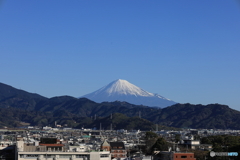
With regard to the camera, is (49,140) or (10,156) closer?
(10,156)

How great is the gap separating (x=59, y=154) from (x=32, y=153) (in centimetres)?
172

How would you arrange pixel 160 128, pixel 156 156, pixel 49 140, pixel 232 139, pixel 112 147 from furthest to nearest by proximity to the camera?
pixel 160 128
pixel 232 139
pixel 112 147
pixel 49 140
pixel 156 156

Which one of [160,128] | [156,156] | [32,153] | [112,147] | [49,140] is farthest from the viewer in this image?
[160,128]

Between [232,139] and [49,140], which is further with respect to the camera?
[232,139]

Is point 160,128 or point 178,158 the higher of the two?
point 160,128

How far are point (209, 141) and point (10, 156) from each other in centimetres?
3725

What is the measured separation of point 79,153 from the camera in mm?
34875

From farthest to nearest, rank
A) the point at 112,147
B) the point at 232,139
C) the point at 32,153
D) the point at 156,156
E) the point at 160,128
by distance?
the point at 160,128 → the point at 232,139 → the point at 112,147 → the point at 156,156 → the point at 32,153

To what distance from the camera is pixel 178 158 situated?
123 feet

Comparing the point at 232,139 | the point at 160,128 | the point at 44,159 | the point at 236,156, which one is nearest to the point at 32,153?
the point at 44,159

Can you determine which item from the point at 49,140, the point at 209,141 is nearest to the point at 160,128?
the point at 209,141

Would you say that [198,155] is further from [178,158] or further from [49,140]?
[49,140]

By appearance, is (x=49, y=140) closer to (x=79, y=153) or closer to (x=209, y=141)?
(x=79, y=153)

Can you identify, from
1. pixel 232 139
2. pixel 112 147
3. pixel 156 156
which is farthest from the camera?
pixel 232 139
